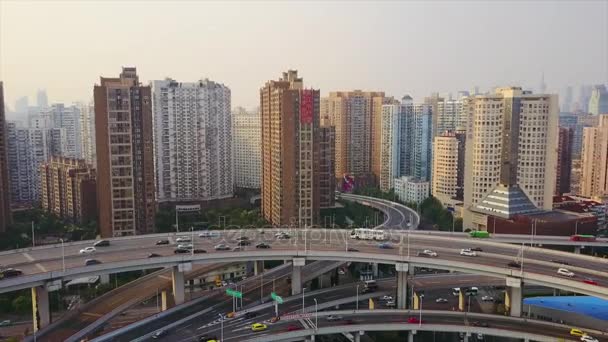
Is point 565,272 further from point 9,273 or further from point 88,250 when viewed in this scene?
point 9,273

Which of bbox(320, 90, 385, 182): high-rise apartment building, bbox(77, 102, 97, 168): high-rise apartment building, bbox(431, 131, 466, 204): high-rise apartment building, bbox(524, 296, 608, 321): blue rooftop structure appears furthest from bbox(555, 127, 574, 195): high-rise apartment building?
bbox(77, 102, 97, 168): high-rise apartment building

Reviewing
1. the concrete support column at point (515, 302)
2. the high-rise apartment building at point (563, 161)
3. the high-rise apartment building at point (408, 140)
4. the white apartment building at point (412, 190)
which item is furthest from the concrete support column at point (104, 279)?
the high-rise apartment building at point (563, 161)

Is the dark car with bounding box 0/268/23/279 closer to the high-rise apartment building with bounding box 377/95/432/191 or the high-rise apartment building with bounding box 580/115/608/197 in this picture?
the high-rise apartment building with bounding box 377/95/432/191

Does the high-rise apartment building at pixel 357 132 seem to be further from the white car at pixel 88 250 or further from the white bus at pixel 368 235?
the white car at pixel 88 250

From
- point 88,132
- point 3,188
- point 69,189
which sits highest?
point 88,132

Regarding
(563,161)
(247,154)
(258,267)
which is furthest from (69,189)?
(563,161)

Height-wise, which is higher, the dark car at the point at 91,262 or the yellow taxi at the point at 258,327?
the dark car at the point at 91,262

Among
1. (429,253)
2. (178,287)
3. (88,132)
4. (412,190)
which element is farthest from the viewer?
(88,132)

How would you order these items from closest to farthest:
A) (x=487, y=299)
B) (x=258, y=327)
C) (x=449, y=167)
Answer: (x=258, y=327), (x=487, y=299), (x=449, y=167)
